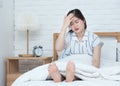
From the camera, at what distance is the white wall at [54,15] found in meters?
3.28

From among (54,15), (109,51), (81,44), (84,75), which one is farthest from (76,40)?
(54,15)

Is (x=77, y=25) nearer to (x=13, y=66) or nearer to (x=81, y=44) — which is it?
(x=81, y=44)

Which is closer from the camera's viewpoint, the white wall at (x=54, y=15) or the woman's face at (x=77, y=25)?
the woman's face at (x=77, y=25)

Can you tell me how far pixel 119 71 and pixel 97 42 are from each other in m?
0.65

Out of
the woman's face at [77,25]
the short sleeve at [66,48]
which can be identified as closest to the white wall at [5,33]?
the short sleeve at [66,48]

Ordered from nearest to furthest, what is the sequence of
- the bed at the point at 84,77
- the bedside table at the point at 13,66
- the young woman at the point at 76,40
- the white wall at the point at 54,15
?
the bed at the point at 84,77 < the young woman at the point at 76,40 < the bedside table at the point at 13,66 < the white wall at the point at 54,15

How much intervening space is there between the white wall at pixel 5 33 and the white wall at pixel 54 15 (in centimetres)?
8

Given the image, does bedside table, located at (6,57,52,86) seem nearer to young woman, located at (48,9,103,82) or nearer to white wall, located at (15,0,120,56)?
white wall, located at (15,0,120,56)

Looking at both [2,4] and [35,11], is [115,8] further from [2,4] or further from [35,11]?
[2,4]

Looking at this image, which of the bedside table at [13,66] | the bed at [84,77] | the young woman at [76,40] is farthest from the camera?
the bedside table at [13,66]

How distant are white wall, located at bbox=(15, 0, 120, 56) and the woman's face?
734 mm

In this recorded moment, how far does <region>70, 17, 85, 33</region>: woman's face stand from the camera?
2.56 meters

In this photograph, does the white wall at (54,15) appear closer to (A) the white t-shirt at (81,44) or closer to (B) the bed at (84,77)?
(A) the white t-shirt at (81,44)

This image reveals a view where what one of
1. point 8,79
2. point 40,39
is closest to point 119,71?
point 8,79
